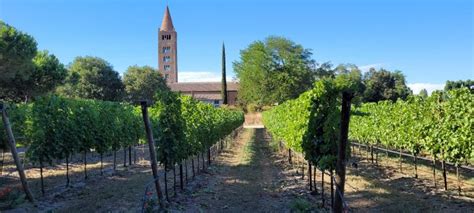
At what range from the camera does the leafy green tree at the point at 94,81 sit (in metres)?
61.8

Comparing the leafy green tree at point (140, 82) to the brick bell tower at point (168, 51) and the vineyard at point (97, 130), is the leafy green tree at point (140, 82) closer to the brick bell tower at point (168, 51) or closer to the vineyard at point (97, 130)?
the brick bell tower at point (168, 51)

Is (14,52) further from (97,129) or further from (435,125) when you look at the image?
(435,125)

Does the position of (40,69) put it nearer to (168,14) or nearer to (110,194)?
(110,194)

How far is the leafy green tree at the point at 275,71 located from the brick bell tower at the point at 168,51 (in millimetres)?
50577

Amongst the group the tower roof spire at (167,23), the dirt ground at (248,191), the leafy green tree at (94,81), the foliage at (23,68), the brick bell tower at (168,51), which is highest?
the tower roof spire at (167,23)

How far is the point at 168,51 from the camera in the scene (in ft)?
402

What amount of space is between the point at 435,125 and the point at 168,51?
115 meters

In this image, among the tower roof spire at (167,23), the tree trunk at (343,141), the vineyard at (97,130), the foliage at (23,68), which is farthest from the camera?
the tower roof spire at (167,23)

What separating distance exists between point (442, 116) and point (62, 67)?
77.8ft

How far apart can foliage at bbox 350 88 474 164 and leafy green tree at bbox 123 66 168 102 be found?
60876 millimetres

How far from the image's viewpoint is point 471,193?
10695 millimetres

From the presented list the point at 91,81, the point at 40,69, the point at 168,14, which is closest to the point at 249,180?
the point at 40,69

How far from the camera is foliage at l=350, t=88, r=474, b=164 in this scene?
10023 mm

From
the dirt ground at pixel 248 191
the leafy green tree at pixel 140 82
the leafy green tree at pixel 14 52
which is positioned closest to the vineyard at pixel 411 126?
the dirt ground at pixel 248 191
